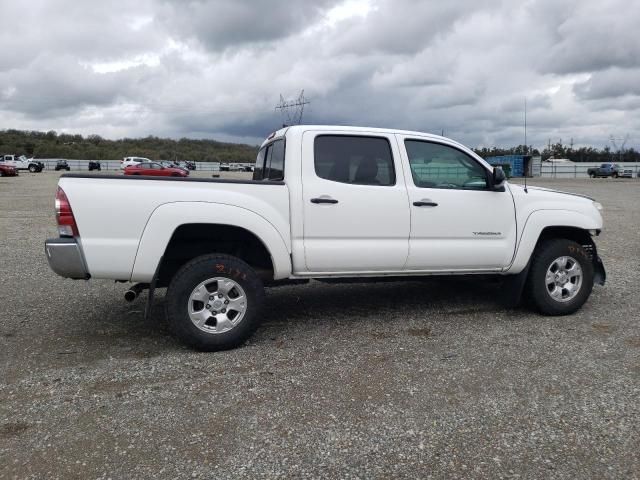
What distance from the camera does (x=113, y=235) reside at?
4.17m

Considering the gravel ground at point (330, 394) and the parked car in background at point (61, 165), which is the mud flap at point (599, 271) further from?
the parked car in background at point (61, 165)

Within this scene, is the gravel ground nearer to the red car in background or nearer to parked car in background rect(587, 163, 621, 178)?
the red car in background

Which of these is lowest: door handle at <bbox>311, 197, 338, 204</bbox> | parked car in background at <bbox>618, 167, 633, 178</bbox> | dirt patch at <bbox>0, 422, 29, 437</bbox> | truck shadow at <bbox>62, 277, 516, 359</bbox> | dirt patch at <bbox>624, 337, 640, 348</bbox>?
dirt patch at <bbox>624, 337, 640, 348</bbox>

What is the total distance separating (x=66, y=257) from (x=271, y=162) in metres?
2.19

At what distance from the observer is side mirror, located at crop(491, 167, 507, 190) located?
5.12 meters

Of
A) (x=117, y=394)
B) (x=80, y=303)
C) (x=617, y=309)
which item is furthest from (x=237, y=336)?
(x=617, y=309)

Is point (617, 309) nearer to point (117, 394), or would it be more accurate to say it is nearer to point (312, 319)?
point (312, 319)

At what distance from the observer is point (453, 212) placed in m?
5.07

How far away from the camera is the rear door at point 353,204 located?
4.68 metres

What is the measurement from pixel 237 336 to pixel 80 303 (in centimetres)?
255

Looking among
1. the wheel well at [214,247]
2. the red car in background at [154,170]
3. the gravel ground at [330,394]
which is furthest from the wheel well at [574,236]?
the red car in background at [154,170]

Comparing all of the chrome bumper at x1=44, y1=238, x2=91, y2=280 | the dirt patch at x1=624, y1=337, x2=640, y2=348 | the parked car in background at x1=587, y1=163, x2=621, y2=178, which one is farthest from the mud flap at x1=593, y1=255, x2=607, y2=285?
the parked car in background at x1=587, y1=163, x2=621, y2=178

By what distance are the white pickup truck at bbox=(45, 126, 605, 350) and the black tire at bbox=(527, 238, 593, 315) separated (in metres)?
0.01

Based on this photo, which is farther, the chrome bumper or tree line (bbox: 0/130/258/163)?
tree line (bbox: 0/130/258/163)
